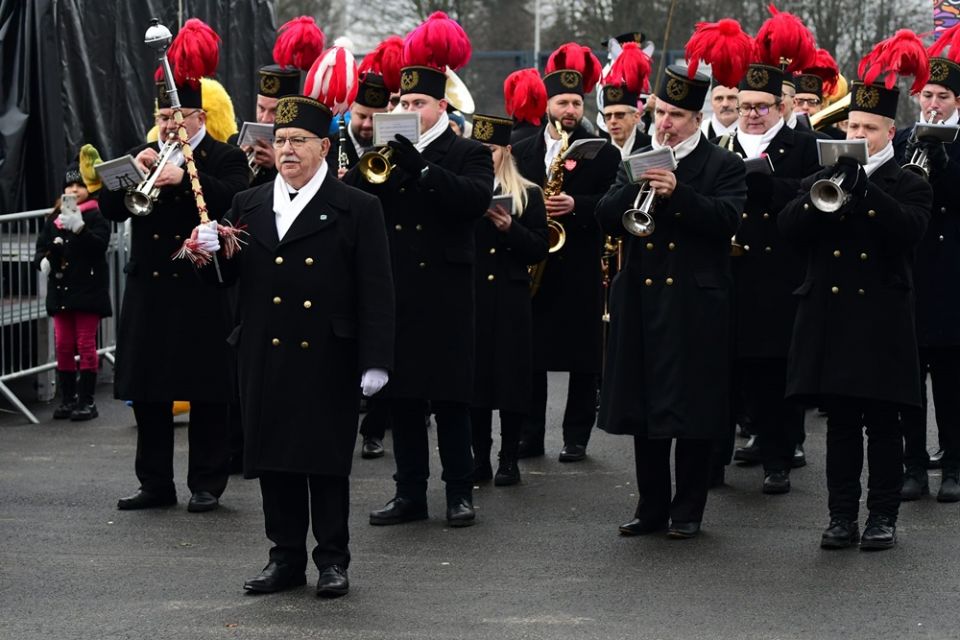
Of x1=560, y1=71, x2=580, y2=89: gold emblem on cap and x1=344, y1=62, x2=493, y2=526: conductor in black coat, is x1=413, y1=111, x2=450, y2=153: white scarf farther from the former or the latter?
x1=560, y1=71, x2=580, y2=89: gold emblem on cap

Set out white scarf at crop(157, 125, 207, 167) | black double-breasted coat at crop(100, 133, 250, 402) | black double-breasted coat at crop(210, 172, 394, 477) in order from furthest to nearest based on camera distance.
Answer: black double-breasted coat at crop(100, 133, 250, 402) → white scarf at crop(157, 125, 207, 167) → black double-breasted coat at crop(210, 172, 394, 477)

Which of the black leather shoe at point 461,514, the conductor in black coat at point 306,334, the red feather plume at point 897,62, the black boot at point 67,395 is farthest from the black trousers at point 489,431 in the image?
the black boot at point 67,395

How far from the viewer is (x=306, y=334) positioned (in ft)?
23.2

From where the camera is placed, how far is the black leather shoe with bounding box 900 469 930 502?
9266 mm

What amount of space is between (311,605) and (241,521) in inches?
69.2

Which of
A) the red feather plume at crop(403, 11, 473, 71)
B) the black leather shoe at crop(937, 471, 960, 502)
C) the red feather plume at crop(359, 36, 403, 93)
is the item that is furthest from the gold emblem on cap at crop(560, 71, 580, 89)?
the black leather shoe at crop(937, 471, 960, 502)

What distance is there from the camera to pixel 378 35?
147ft

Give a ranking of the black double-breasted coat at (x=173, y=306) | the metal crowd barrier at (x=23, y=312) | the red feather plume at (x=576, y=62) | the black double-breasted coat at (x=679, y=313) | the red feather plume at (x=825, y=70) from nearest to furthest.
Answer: the black double-breasted coat at (x=679, y=313) < the black double-breasted coat at (x=173, y=306) < the red feather plume at (x=576, y=62) < the red feather plume at (x=825, y=70) < the metal crowd barrier at (x=23, y=312)

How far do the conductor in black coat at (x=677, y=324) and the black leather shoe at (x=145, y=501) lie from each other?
2.36 metres

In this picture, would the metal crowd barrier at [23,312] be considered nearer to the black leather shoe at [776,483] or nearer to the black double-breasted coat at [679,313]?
the black leather shoe at [776,483]

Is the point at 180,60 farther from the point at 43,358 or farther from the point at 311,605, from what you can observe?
→ the point at 43,358

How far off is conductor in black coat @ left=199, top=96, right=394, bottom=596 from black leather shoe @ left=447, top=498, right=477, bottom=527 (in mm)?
1385

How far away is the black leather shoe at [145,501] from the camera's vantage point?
901 cm

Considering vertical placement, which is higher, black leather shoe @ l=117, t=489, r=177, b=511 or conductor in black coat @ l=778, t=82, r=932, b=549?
conductor in black coat @ l=778, t=82, r=932, b=549
